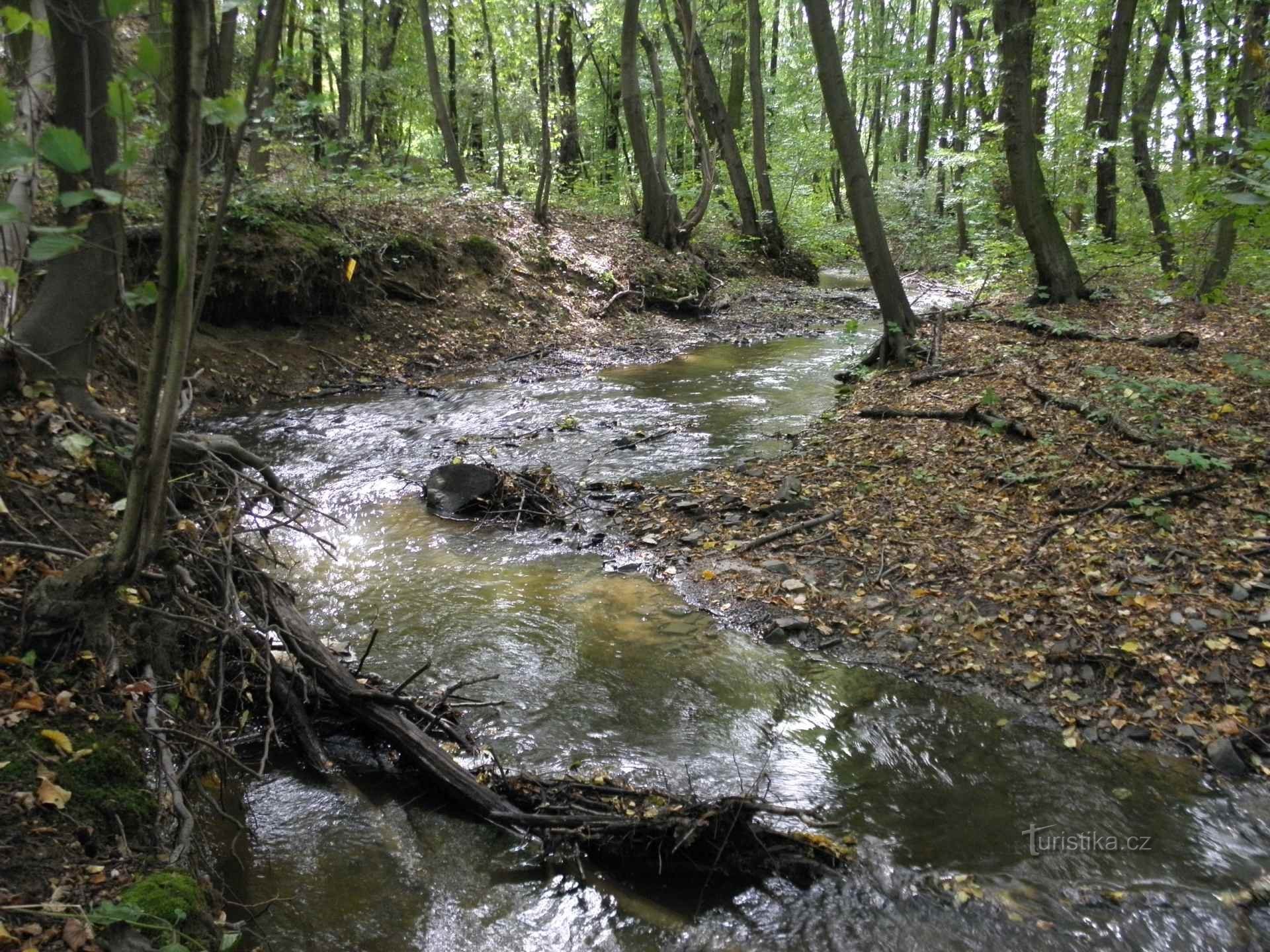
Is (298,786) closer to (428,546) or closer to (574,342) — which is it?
(428,546)

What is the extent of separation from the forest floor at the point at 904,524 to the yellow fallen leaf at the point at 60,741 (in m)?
0.02

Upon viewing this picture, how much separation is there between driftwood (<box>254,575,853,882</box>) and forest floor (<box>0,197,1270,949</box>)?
95 cm

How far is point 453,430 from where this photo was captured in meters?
9.91

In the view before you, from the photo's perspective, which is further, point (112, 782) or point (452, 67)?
point (452, 67)

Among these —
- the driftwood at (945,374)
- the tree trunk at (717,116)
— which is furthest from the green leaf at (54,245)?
the tree trunk at (717,116)

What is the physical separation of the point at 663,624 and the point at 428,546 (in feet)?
8.09

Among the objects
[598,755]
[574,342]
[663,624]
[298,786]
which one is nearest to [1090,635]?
[663,624]

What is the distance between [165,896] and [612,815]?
5.70ft

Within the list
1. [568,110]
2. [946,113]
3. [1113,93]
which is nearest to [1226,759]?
[1113,93]

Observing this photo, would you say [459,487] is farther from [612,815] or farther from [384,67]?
[384,67]

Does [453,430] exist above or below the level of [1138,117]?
below

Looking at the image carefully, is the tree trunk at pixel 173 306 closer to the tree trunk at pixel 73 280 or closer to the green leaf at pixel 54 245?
the green leaf at pixel 54 245

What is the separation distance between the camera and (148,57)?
1.81 metres

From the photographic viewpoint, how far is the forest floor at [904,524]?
2.79 metres
